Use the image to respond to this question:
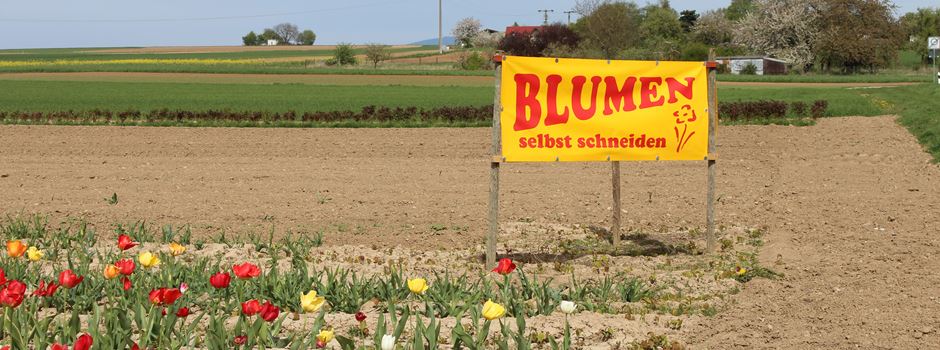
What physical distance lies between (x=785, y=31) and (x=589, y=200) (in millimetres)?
78370

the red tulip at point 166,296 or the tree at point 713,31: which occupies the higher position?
the tree at point 713,31

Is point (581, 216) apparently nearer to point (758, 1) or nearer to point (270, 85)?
point (270, 85)

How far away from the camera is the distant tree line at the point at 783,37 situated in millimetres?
79000

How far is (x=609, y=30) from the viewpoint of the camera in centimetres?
9600

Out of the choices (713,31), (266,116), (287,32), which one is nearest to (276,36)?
(287,32)

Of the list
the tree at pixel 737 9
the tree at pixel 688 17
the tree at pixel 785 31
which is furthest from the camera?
the tree at pixel 737 9

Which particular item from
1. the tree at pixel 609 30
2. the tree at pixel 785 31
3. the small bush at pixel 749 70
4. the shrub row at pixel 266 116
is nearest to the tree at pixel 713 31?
the tree at pixel 609 30

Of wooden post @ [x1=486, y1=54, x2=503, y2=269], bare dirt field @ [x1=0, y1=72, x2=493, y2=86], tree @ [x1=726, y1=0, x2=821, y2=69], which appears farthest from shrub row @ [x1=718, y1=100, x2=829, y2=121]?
tree @ [x1=726, y1=0, x2=821, y2=69]

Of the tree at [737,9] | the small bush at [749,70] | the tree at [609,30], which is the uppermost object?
the tree at [737,9]

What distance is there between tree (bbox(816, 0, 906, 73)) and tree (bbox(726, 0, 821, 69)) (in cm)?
112

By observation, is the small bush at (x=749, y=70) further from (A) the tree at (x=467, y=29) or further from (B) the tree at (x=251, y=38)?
(B) the tree at (x=251, y=38)

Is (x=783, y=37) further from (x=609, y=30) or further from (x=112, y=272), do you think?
(x=112, y=272)

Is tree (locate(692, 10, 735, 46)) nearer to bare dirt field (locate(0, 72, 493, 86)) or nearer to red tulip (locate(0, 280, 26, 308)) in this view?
bare dirt field (locate(0, 72, 493, 86))

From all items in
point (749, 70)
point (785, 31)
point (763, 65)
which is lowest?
point (749, 70)
